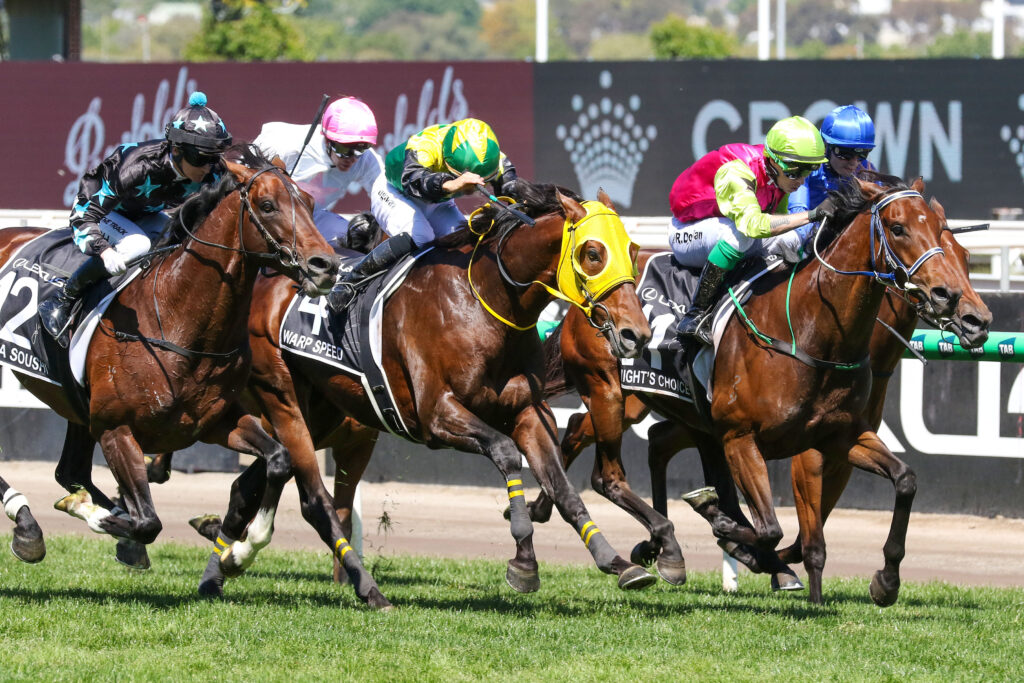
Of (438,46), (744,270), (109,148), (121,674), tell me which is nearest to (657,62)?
(109,148)

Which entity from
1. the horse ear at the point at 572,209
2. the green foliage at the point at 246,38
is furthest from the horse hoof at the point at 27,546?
the green foliage at the point at 246,38

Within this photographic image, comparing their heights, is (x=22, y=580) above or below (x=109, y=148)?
below

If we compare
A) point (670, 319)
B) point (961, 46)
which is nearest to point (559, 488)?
point (670, 319)

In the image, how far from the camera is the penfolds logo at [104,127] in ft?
59.0

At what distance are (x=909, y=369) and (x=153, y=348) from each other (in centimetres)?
533

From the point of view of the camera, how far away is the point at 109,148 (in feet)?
60.1

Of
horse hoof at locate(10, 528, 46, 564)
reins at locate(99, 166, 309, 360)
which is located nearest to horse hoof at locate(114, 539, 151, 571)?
horse hoof at locate(10, 528, 46, 564)

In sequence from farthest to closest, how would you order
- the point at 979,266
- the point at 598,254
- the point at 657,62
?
1. the point at 657,62
2. the point at 979,266
3. the point at 598,254

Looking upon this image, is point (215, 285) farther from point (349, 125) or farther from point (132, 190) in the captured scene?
point (349, 125)

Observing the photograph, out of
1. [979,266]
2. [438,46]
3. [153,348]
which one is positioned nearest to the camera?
[153,348]

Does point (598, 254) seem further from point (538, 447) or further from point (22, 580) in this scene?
point (22, 580)

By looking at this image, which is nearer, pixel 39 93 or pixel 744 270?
pixel 744 270

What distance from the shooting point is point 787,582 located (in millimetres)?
7117

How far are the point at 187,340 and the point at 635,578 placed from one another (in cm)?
216
